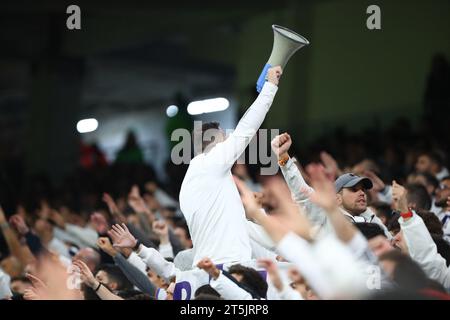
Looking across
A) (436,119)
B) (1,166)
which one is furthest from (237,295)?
(1,166)

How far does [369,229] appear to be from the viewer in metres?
6.00

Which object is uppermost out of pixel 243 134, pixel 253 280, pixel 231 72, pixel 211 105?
pixel 243 134

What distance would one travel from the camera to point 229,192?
6.50 meters

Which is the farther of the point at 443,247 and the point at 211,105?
the point at 211,105

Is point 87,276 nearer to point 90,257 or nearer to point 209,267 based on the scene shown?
point 209,267

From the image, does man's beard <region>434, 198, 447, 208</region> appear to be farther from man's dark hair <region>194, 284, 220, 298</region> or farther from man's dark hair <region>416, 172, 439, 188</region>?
man's dark hair <region>194, 284, 220, 298</region>

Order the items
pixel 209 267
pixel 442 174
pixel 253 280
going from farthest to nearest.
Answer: pixel 442 174 < pixel 253 280 < pixel 209 267

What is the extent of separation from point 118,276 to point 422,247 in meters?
2.90

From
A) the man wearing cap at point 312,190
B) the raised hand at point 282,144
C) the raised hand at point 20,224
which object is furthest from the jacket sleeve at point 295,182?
the raised hand at point 20,224

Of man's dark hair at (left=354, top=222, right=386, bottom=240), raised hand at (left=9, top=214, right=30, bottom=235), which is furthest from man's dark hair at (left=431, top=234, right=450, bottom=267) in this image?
raised hand at (left=9, top=214, right=30, bottom=235)

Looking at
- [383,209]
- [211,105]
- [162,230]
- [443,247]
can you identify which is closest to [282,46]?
[443,247]

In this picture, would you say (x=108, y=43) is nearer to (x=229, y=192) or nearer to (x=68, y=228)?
(x=68, y=228)

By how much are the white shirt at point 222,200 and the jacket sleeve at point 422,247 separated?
118 centimetres
